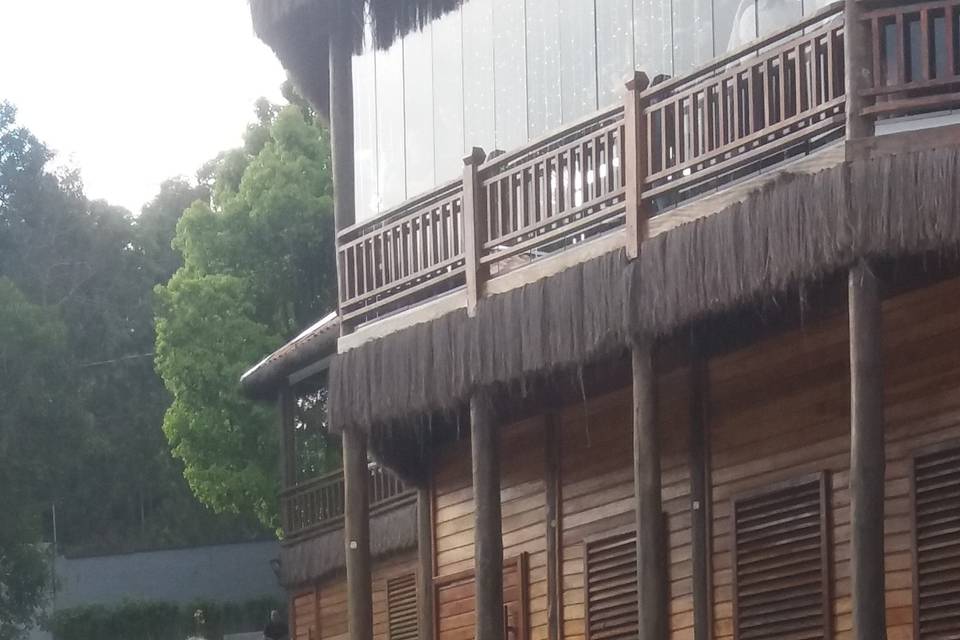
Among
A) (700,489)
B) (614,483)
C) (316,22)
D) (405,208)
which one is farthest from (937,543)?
(316,22)

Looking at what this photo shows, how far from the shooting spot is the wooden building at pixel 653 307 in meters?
9.84

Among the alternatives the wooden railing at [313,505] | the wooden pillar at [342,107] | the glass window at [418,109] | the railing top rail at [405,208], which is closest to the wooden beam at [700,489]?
the railing top rail at [405,208]

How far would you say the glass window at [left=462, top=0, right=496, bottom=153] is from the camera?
599 inches

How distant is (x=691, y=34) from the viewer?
43.5 ft

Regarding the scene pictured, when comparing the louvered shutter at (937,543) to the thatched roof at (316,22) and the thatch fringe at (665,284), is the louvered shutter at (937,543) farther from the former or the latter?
the thatched roof at (316,22)

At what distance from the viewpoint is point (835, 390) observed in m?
11.7

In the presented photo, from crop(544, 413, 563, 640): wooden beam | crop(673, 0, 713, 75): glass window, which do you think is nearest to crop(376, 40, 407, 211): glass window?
crop(544, 413, 563, 640): wooden beam

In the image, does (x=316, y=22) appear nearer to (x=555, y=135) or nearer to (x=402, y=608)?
(x=555, y=135)

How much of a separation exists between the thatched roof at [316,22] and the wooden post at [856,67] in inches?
242

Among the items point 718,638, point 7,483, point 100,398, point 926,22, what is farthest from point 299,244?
point 926,22

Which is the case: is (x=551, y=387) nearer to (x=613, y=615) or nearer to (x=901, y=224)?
(x=613, y=615)

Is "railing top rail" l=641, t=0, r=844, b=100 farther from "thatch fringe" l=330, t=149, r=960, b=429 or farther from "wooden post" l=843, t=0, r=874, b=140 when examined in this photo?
"thatch fringe" l=330, t=149, r=960, b=429

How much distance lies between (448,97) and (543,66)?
124 cm

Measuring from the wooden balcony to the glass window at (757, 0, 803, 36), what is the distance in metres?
0.32
